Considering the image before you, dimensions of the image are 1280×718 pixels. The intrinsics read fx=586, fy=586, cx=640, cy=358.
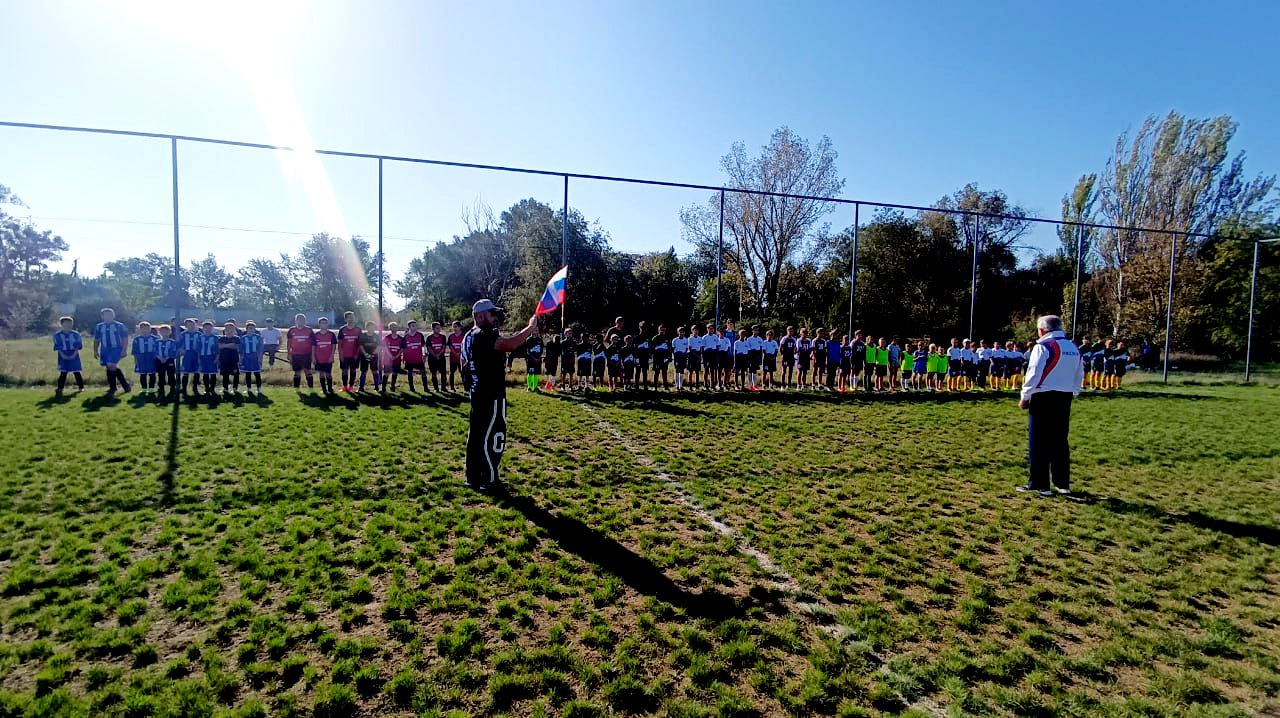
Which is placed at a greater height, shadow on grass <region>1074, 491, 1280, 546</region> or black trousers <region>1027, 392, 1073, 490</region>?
black trousers <region>1027, 392, 1073, 490</region>

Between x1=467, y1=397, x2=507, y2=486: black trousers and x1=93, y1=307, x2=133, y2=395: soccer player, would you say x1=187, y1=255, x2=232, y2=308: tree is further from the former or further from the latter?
x1=467, y1=397, x2=507, y2=486: black trousers

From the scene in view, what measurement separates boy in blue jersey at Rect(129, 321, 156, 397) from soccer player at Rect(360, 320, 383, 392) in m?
4.32

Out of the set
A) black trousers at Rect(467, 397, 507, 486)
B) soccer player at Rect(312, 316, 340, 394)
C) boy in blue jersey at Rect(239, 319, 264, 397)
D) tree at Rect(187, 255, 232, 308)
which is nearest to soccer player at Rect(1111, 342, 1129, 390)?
black trousers at Rect(467, 397, 507, 486)

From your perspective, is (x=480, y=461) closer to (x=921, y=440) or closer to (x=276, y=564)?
(x=276, y=564)

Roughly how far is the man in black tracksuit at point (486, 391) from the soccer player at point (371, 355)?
28.7ft

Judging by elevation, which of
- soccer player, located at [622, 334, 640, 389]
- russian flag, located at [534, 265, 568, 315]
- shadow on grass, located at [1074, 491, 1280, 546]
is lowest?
shadow on grass, located at [1074, 491, 1280, 546]

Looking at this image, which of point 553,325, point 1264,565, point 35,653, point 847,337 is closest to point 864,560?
point 1264,565

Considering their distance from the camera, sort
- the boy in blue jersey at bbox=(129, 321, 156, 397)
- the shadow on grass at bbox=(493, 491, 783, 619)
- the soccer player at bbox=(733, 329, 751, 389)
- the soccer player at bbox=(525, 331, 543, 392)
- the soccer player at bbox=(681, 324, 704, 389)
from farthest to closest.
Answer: the soccer player at bbox=(733, 329, 751, 389) < the soccer player at bbox=(681, 324, 704, 389) < the soccer player at bbox=(525, 331, 543, 392) < the boy in blue jersey at bbox=(129, 321, 156, 397) < the shadow on grass at bbox=(493, 491, 783, 619)

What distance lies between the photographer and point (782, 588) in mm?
4496

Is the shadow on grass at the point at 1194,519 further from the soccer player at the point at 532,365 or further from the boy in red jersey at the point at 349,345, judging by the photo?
the boy in red jersey at the point at 349,345

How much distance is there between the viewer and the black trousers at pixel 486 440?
259 inches

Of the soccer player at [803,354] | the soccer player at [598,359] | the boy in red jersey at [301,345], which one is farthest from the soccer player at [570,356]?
the soccer player at [803,354]

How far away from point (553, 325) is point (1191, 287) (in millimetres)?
35987

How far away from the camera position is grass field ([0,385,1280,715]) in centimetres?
318
